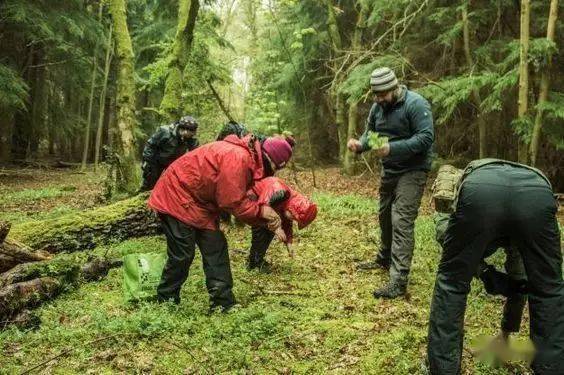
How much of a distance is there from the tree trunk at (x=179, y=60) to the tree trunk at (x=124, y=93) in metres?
1.15

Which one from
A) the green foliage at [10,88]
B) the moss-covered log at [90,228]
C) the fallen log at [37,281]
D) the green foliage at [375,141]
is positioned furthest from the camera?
the green foliage at [10,88]

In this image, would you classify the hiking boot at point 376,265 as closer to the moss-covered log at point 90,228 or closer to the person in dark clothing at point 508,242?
the person in dark clothing at point 508,242

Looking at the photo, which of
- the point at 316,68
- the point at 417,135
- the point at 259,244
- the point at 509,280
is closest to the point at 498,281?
the point at 509,280

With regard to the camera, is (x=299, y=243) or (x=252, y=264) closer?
(x=252, y=264)

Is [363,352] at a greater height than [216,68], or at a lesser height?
lesser

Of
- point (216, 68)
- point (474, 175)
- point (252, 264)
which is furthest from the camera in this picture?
point (216, 68)

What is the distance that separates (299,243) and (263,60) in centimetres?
1690

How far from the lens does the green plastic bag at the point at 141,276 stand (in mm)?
5844

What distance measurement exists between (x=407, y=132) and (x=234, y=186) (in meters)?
2.37

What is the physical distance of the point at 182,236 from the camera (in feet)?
17.6

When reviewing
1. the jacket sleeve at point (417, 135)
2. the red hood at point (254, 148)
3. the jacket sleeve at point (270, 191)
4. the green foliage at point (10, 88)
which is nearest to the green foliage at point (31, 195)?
the green foliage at point (10, 88)

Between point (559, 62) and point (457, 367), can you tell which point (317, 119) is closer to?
point (559, 62)

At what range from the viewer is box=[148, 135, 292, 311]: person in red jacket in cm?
512

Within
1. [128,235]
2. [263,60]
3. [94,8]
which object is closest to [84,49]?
[94,8]
